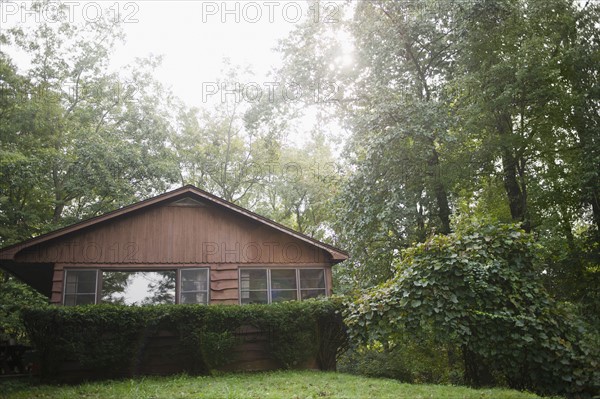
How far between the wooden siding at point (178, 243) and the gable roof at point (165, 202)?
209 mm

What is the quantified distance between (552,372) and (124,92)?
27260mm

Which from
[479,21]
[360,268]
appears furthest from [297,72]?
[360,268]

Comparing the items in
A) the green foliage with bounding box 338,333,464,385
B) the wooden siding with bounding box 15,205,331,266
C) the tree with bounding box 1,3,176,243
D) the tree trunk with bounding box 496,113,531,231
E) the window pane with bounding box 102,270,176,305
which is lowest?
the green foliage with bounding box 338,333,464,385

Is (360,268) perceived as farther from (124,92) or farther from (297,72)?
(124,92)

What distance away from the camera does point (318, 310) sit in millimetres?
11156

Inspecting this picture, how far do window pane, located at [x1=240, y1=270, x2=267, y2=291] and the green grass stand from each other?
331cm

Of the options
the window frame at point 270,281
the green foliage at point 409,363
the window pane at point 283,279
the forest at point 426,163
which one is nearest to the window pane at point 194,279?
the window frame at point 270,281

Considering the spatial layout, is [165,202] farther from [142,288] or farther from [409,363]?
[409,363]

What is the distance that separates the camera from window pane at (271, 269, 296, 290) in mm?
13172

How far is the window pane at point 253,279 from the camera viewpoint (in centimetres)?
1291

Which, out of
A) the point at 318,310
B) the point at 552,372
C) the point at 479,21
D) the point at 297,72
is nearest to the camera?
the point at 552,372

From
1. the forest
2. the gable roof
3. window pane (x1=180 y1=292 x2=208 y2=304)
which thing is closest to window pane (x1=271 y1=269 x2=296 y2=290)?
the gable roof

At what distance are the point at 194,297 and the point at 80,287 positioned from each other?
3014mm

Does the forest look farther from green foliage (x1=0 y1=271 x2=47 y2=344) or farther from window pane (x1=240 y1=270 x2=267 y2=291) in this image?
window pane (x1=240 y1=270 x2=267 y2=291)
